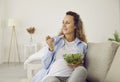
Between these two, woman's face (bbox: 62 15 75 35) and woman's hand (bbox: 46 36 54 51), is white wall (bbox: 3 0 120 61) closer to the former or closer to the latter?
woman's face (bbox: 62 15 75 35)

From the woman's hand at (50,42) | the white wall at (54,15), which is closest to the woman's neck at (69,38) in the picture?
the woman's hand at (50,42)

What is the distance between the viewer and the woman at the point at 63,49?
89.5 inches

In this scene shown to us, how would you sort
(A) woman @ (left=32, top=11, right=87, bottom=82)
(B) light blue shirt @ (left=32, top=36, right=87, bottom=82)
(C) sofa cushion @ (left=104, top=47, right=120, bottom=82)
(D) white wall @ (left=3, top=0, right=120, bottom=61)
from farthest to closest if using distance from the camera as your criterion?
(D) white wall @ (left=3, top=0, right=120, bottom=61) < (B) light blue shirt @ (left=32, top=36, right=87, bottom=82) < (A) woman @ (left=32, top=11, right=87, bottom=82) < (C) sofa cushion @ (left=104, top=47, right=120, bottom=82)

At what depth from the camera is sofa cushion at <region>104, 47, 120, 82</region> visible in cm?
211

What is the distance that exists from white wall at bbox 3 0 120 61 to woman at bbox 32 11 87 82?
4781 millimetres

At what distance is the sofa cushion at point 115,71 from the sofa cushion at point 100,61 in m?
0.08

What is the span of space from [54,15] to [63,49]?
16.3 ft

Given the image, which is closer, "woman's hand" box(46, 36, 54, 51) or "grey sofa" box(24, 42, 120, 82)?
"grey sofa" box(24, 42, 120, 82)

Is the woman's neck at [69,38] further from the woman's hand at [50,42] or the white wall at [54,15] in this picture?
the white wall at [54,15]

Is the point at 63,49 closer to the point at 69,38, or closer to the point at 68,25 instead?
the point at 69,38

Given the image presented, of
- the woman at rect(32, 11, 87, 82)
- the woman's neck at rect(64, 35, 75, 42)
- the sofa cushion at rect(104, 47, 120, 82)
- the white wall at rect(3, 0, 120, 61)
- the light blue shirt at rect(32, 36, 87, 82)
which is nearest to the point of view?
the sofa cushion at rect(104, 47, 120, 82)

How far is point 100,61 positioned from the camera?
2.31m

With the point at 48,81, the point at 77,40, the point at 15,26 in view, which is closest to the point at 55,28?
the point at 15,26

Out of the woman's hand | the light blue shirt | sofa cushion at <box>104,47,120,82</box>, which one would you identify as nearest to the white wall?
the light blue shirt
